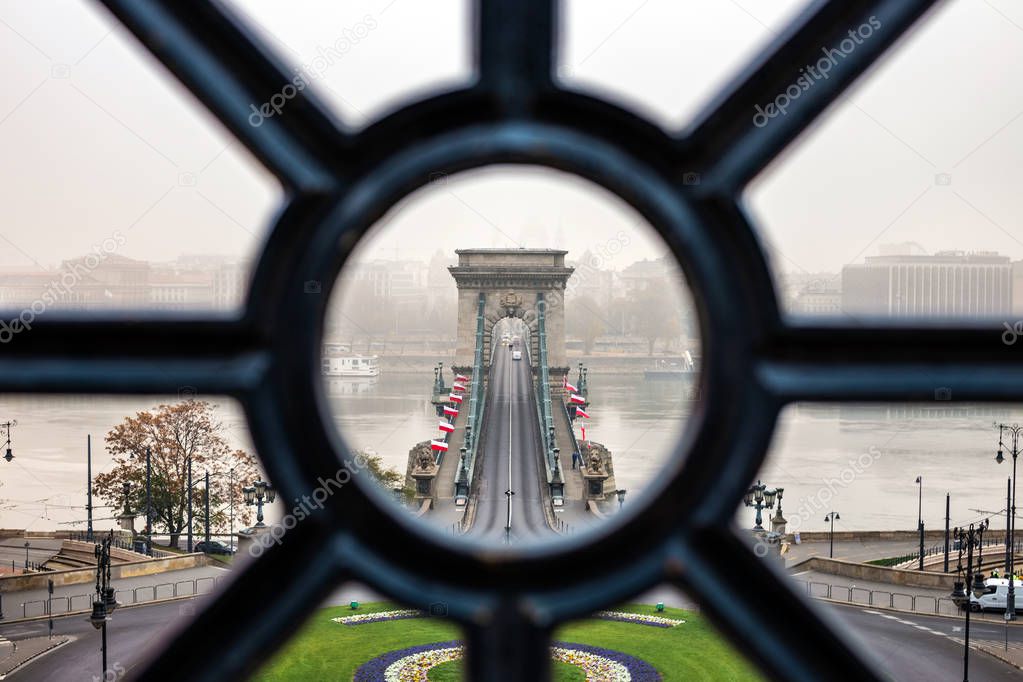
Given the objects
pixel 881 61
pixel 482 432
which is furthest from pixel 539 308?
pixel 881 61

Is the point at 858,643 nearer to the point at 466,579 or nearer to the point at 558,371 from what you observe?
the point at 466,579

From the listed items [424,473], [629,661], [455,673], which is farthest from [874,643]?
[424,473]

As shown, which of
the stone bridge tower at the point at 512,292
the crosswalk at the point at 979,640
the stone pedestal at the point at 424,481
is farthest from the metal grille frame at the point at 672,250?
the stone bridge tower at the point at 512,292

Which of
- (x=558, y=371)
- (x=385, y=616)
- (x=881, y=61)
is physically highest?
(x=881, y=61)

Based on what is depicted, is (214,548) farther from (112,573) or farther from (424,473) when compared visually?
(424,473)

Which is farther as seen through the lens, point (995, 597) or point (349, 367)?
point (995, 597)
